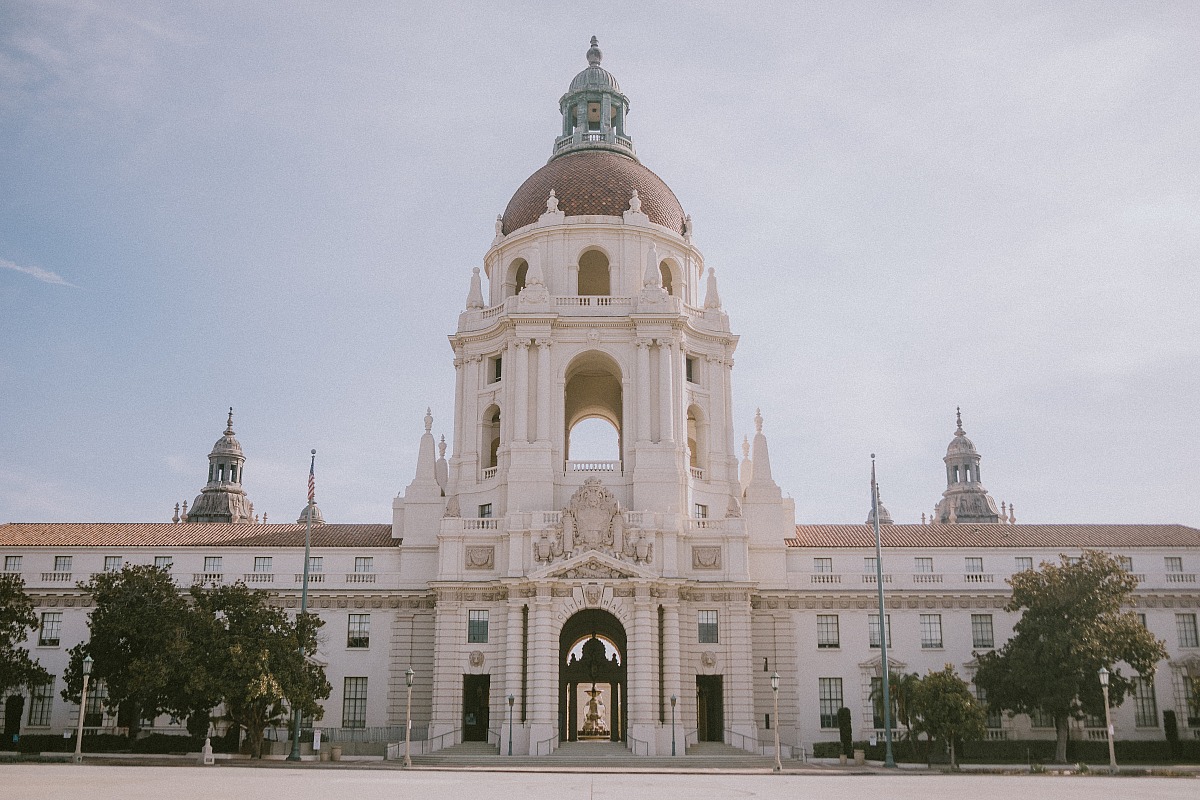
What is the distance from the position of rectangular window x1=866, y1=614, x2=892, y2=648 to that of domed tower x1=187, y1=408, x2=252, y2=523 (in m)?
66.2

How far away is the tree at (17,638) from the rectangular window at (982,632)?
50.3 meters

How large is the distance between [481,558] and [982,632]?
95.5ft

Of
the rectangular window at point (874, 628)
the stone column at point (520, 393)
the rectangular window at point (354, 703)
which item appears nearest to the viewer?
the rectangular window at point (354, 703)

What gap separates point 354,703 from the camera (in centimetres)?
6494

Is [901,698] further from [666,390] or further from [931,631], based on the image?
[666,390]

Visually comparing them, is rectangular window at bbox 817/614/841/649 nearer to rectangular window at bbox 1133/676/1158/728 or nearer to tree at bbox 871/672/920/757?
tree at bbox 871/672/920/757

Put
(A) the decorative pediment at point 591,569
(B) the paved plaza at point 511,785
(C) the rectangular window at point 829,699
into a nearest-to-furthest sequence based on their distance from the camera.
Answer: (B) the paved plaza at point 511,785 < (A) the decorative pediment at point 591,569 < (C) the rectangular window at point 829,699

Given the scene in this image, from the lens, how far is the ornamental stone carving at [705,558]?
63469mm

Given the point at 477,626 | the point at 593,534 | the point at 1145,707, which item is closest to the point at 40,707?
the point at 477,626

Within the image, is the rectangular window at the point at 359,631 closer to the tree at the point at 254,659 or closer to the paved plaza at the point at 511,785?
the tree at the point at 254,659

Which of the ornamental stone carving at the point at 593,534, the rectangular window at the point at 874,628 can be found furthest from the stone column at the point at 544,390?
the rectangular window at the point at 874,628

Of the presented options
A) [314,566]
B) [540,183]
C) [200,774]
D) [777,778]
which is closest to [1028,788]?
[777,778]

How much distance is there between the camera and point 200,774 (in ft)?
126

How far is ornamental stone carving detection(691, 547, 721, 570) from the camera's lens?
63469 mm
